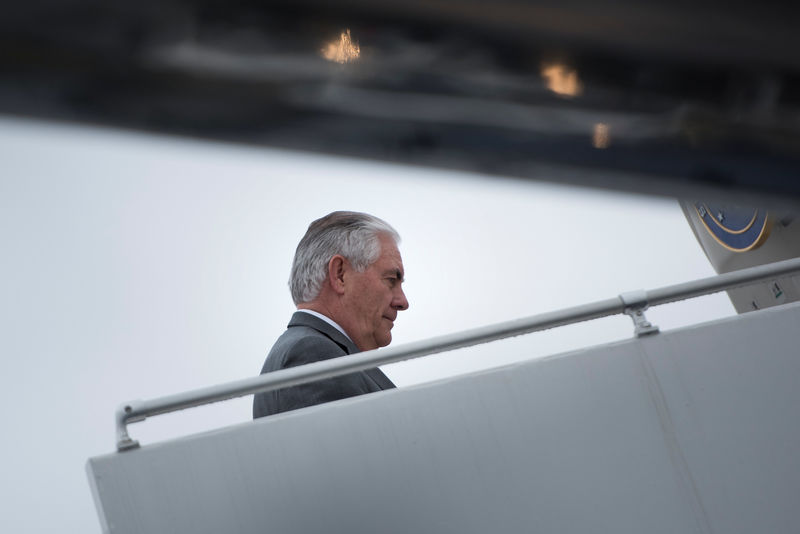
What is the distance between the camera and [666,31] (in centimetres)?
24

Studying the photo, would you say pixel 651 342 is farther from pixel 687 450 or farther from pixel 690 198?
pixel 690 198

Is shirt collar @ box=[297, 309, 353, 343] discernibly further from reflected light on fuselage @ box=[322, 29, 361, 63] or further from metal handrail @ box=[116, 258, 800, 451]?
reflected light on fuselage @ box=[322, 29, 361, 63]

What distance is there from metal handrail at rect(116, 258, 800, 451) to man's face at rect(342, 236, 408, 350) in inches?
29.2

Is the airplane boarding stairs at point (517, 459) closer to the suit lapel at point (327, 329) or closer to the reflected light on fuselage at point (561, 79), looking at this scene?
the suit lapel at point (327, 329)

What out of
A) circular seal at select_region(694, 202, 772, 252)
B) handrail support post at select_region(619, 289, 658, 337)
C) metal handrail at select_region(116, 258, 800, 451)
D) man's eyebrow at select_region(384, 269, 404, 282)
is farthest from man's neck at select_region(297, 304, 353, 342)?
circular seal at select_region(694, 202, 772, 252)

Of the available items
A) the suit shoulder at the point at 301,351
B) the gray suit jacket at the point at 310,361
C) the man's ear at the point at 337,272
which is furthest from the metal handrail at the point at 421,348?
the man's ear at the point at 337,272

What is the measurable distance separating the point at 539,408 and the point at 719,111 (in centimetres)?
99

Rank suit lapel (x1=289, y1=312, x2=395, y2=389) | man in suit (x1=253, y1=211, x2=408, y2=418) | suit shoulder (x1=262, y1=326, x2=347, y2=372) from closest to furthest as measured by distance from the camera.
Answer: suit shoulder (x1=262, y1=326, x2=347, y2=372)
suit lapel (x1=289, y1=312, x2=395, y2=389)
man in suit (x1=253, y1=211, x2=408, y2=418)

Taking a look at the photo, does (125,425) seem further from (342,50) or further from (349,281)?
(342,50)

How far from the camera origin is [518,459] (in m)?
1.21

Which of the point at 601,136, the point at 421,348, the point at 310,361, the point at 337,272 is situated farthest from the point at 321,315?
the point at 601,136

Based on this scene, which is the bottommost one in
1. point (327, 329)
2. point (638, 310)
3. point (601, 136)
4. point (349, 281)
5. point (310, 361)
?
point (601, 136)

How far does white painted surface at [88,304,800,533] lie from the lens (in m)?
1.17

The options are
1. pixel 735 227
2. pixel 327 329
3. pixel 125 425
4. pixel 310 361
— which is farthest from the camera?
pixel 735 227
